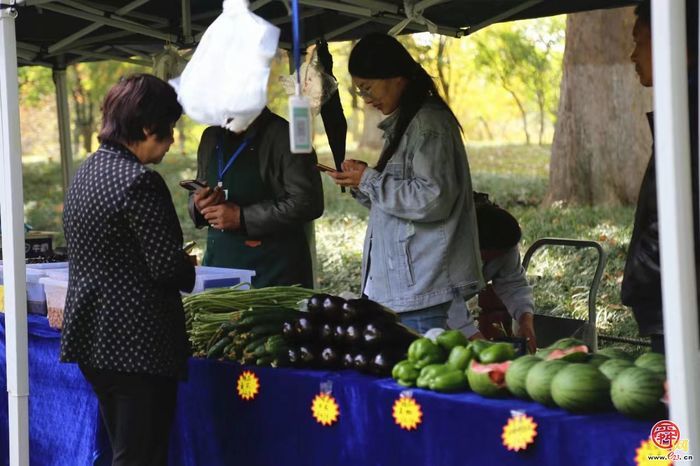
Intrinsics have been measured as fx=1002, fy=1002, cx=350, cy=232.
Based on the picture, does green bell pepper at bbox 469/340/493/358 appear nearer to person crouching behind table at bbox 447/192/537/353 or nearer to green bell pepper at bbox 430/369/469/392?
green bell pepper at bbox 430/369/469/392

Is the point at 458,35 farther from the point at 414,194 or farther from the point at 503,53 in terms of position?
the point at 503,53

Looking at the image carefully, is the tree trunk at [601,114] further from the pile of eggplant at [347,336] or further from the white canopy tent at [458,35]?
the pile of eggplant at [347,336]

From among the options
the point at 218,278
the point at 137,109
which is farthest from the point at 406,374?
the point at 218,278

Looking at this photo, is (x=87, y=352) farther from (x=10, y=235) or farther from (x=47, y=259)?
(x=47, y=259)

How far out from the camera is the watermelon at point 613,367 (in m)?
2.64

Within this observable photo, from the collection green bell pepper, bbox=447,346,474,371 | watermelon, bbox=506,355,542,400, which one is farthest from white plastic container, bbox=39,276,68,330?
watermelon, bbox=506,355,542,400

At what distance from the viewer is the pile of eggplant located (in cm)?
318

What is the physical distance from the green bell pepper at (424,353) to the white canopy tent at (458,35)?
0.86m

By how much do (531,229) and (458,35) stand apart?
5.29m

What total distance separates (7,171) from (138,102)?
3.45ft

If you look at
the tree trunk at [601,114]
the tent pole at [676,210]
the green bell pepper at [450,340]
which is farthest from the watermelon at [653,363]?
the tree trunk at [601,114]

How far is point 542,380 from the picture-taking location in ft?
8.80

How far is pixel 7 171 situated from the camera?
12.8 ft

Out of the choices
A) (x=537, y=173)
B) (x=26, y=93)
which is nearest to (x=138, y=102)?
(x=537, y=173)
